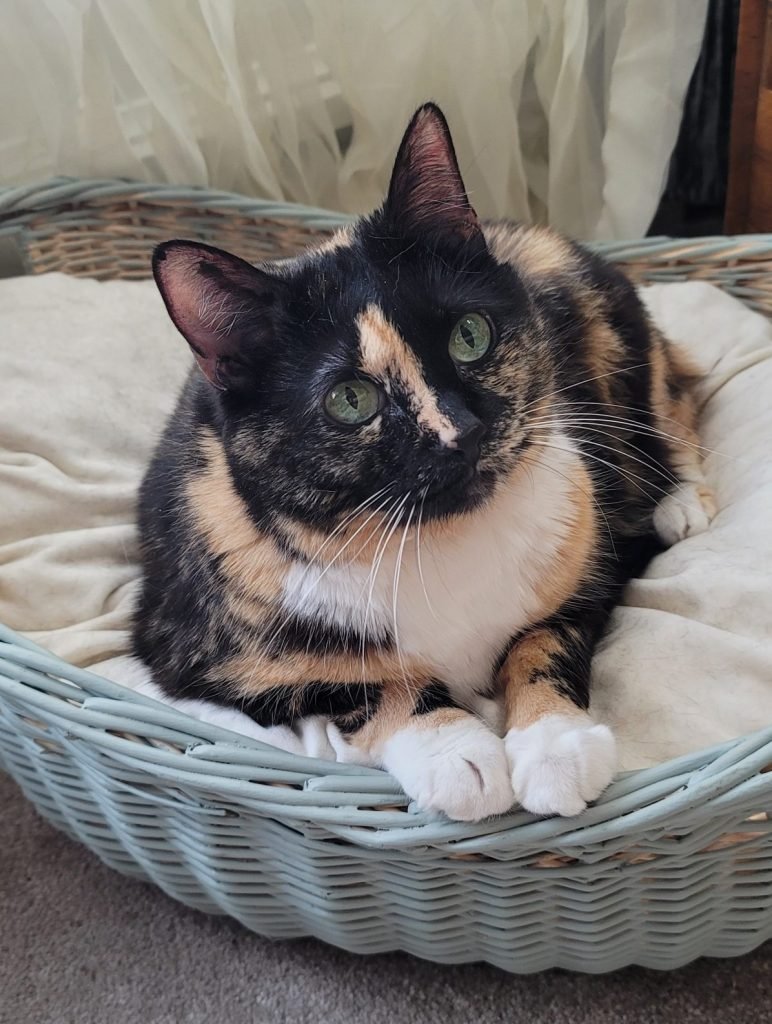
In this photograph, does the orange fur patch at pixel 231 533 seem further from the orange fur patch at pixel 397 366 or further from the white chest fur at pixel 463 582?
the orange fur patch at pixel 397 366

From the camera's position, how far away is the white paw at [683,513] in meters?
1.28

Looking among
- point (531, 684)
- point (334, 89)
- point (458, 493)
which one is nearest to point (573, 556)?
point (531, 684)

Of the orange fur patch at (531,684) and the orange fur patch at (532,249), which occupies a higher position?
the orange fur patch at (532,249)

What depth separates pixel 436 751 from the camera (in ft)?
2.85

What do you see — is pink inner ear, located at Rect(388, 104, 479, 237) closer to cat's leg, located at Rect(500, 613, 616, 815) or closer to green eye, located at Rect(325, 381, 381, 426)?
green eye, located at Rect(325, 381, 381, 426)

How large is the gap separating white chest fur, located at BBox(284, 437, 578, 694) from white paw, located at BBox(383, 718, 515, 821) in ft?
0.38

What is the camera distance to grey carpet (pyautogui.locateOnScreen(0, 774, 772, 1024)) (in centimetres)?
112

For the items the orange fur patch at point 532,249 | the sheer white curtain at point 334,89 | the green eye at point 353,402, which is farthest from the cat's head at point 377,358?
the sheer white curtain at point 334,89

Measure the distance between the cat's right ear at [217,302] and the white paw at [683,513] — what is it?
0.65m

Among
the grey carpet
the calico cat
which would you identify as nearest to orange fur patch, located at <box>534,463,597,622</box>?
the calico cat

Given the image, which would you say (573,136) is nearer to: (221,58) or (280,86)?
(280,86)

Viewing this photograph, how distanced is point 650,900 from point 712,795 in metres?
0.21

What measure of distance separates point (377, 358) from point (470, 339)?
0.33 ft

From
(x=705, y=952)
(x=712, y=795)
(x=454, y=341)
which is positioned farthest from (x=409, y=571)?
(x=705, y=952)
